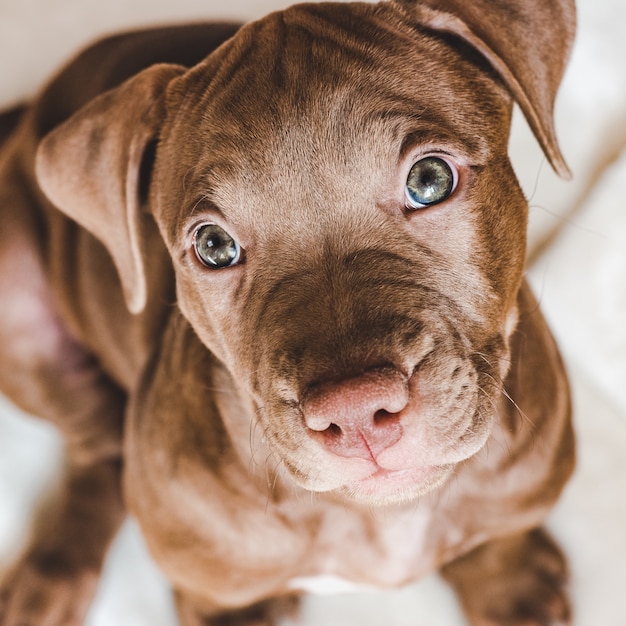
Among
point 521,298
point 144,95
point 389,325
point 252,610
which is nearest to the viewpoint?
point 389,325

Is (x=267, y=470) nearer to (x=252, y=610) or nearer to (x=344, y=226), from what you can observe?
(x=344, y=226)

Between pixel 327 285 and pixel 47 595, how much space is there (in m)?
1.70

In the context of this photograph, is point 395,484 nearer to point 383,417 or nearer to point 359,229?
point 383,417

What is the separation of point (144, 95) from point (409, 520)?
1118 mm

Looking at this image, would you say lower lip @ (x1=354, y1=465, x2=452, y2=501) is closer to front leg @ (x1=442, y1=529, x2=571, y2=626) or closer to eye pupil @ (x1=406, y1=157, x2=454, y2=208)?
eye pupil @ (x1=406, y1=157, x2=454, y2=208)

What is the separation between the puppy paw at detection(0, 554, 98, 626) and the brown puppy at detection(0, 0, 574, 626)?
50 centimetres

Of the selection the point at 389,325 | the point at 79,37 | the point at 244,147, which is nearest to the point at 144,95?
the point at 244,147

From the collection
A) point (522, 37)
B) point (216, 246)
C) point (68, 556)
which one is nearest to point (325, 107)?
point (216, 246)

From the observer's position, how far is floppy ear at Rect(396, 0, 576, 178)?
5.34 ft

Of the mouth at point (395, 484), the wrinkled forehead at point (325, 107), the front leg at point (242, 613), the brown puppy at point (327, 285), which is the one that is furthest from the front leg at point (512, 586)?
the wrinkled forehead at point (325, 107)

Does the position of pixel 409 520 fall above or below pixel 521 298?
below

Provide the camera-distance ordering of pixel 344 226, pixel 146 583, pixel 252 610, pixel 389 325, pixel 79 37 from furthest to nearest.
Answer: pixel 79 37 → pixel 146 583 → pixel 252 610 → pixel 344 226 → pixel 389 325

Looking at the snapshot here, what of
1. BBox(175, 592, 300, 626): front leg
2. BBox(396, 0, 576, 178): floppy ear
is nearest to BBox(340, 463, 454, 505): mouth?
BBox(396, 0, 576, 178): floppy ear

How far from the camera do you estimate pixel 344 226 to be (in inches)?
59.1
